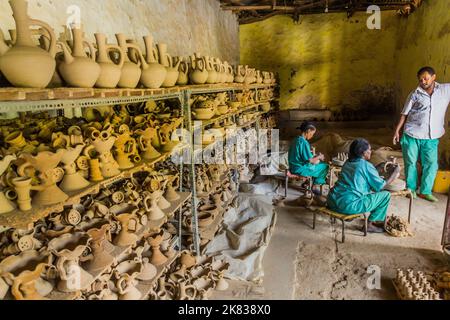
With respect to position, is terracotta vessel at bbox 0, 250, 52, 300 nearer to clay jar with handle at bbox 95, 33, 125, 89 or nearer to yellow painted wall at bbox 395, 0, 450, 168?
clay jar with handle at bbox 95, 33, 125, 89

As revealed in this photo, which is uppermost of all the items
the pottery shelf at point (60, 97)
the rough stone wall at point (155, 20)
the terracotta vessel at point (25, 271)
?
the rough stone wall at point (155, 20)

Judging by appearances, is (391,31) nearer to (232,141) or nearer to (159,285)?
(232,141)

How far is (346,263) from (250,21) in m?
7.71

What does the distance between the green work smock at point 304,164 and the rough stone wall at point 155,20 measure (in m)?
2.29

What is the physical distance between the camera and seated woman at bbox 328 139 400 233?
3643 millimetres

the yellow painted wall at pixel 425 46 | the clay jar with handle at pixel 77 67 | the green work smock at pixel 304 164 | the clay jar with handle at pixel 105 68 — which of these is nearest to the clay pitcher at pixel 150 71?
the clay jar with handle at pixel 105 68

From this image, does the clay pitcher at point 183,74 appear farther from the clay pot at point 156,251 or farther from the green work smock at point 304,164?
the green work smock at point 304,164

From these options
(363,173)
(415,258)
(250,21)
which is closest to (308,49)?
(250,21)

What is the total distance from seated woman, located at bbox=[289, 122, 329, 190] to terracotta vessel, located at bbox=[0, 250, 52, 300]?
159 inches

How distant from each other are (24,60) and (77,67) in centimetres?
31

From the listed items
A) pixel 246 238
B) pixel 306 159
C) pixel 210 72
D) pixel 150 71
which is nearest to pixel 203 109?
pixel 210 72

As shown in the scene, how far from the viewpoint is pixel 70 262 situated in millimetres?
1699

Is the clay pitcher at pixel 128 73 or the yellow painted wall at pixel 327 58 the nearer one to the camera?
the clay pitcher at pixel 128 73

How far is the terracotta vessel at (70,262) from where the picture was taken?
1654 millimetres
